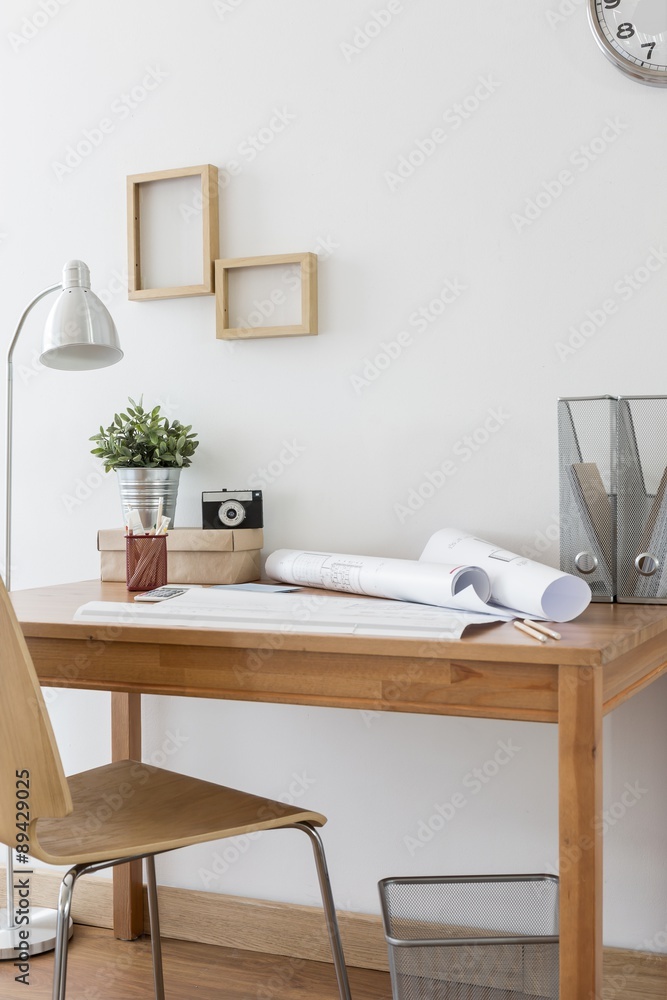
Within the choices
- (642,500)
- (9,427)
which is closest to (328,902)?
(642,500)

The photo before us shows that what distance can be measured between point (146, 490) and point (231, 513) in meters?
0.20

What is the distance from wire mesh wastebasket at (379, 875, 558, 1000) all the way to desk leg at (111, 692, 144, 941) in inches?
24.6

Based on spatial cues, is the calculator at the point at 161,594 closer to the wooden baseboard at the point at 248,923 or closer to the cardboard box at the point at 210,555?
the cardboard box at the point at 210,555

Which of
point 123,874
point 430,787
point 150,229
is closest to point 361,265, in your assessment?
point 150,229

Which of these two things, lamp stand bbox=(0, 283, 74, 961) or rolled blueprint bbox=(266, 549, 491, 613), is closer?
rolled blueprint bbox=(266, 549, 491, 613)

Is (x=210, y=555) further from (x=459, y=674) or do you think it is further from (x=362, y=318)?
(x=459, y=674)

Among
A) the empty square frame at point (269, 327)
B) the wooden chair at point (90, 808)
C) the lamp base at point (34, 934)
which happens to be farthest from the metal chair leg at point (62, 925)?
the empty square frame at point (269, 327)

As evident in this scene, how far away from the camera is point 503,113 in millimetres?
1813

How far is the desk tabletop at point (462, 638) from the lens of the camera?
3.81ft

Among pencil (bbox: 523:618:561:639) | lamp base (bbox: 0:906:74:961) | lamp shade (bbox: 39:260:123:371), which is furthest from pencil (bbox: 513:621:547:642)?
lamp base (bbox: 0:906:74:961)

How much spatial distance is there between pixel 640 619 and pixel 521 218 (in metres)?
0.79

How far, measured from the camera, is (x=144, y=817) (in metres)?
1.33

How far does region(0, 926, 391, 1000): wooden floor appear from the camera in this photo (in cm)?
182

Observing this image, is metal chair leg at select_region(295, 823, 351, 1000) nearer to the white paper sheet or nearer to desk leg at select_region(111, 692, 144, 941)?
the white paper sheet
